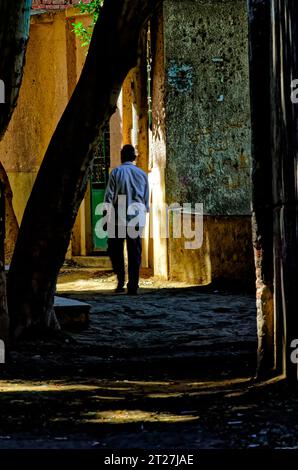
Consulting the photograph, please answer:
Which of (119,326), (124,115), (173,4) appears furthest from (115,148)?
(119,326)

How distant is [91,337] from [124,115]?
28.4 feet

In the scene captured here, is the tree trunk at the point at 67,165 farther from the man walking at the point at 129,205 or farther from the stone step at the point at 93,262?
the stone step at the point at 93,262

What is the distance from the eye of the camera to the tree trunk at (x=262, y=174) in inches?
243

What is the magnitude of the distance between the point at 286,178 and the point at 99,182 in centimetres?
1386

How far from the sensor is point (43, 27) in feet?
65.4

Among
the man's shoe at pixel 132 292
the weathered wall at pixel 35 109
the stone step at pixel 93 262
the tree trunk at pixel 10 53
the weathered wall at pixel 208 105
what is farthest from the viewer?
the weathered wall at pixel 35 109

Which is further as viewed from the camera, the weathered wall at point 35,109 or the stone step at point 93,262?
the weathered wall at point 35,109

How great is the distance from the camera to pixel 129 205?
13227 mm

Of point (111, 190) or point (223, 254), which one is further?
point (223, 254)

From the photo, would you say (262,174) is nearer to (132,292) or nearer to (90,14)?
(132,292)

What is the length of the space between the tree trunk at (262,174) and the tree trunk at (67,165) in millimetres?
2278

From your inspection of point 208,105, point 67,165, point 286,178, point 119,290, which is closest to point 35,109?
point 208,105

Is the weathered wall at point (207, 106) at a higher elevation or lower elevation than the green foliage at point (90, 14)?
lower

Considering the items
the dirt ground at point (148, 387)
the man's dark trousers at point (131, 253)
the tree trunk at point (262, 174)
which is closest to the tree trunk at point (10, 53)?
the dirt ground at point (148, 387)
